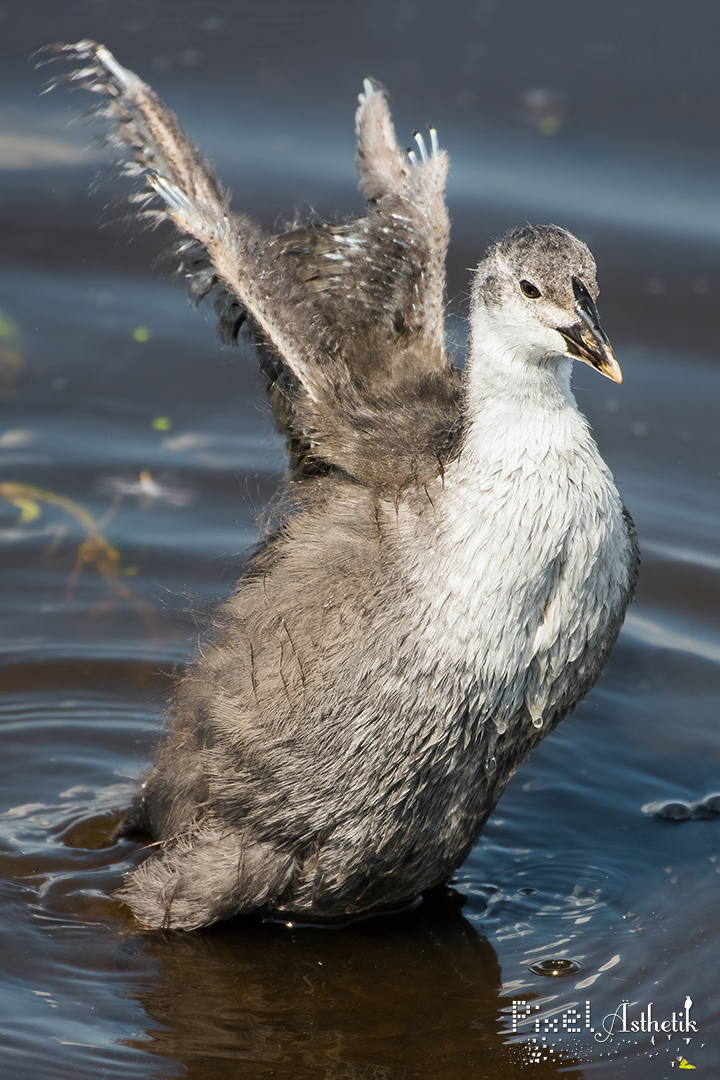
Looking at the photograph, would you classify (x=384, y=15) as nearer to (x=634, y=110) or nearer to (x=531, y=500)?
(x=634, y=110)

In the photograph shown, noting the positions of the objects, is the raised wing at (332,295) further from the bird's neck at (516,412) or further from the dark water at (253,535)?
the dark water at (253,535)

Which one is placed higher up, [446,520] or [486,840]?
[446,520]

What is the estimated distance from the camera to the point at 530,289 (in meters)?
4.00

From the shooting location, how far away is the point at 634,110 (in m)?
7.76

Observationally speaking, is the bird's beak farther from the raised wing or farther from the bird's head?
the raised wing

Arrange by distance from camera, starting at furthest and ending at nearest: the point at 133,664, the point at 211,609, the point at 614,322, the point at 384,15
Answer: the point at 384,15, the point at 614,322, the point at 133,664, the point at 211,609

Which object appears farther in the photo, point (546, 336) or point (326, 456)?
point (326, 456)

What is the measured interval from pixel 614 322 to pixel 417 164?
2.57 m

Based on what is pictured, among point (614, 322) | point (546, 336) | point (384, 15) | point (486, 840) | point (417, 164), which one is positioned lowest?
point (486, 840)

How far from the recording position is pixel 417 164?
509cm

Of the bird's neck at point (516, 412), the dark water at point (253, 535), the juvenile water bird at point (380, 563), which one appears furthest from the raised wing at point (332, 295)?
the dark water at point (253, 535)

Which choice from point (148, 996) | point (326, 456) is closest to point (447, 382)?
point (326, 456)

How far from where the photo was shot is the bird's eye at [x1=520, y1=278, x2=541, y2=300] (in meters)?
3.99

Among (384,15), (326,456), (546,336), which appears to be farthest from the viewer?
(384,15)
